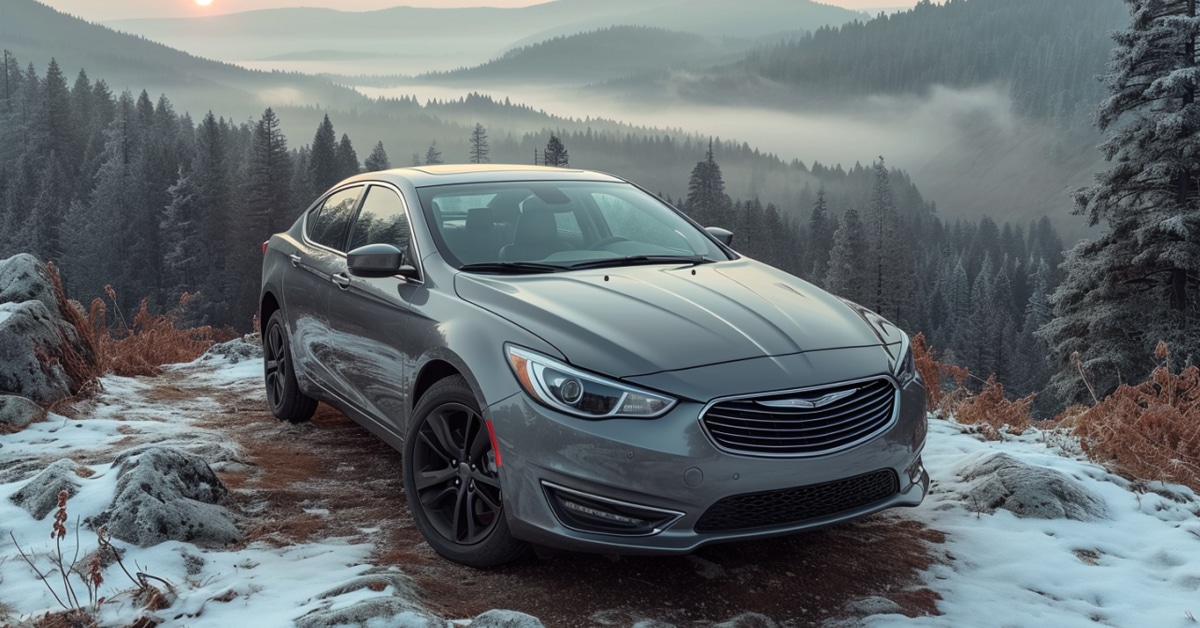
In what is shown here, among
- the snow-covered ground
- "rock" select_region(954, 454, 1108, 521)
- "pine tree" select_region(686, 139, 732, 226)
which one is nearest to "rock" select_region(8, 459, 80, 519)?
the snow-covered ground

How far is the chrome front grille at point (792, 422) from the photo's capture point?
358cm

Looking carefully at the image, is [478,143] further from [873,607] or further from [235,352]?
[873,607]

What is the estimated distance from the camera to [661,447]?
352 centimetres

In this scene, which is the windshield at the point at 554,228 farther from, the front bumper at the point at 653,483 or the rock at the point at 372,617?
the rock at the point at 372,617

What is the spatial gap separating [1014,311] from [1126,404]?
117936 millimetres

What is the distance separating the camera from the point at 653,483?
354 centimetres

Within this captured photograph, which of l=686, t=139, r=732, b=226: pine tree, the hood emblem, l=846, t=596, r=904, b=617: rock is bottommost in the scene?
l=686, t=139, r=732, b=226: pine tree

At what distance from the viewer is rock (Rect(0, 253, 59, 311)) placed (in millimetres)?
7324

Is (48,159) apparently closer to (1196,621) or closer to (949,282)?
(949,282)

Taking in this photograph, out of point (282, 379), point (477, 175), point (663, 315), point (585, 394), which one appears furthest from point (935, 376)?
point (282, 379)

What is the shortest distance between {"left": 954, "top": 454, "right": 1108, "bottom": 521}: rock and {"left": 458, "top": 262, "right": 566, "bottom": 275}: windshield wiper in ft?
8.47

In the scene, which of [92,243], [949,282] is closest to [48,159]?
[92,243]

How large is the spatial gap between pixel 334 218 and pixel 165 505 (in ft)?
7.85

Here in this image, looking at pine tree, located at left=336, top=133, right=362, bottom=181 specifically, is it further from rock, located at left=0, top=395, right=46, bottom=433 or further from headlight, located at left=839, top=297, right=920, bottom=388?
headlight, located at left=839, top=297, right=920, bottom=388
